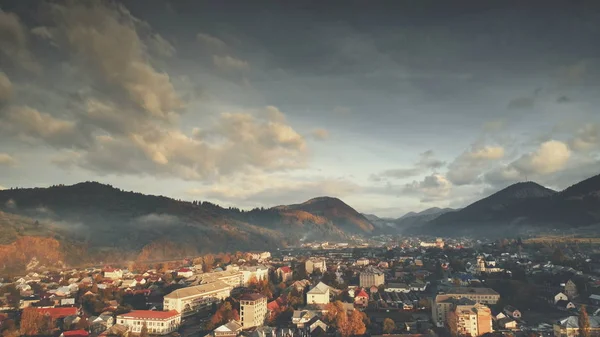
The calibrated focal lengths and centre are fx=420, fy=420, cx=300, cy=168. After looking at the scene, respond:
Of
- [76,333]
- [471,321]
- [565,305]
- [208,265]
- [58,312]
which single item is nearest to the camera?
[76,333]

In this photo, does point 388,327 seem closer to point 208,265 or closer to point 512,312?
point 512,312

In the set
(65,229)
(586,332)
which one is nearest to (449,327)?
(586,332)

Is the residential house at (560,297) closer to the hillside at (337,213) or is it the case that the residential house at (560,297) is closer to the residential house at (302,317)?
the residential house at (302,317)

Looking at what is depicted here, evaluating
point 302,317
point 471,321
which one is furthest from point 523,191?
point 302,317

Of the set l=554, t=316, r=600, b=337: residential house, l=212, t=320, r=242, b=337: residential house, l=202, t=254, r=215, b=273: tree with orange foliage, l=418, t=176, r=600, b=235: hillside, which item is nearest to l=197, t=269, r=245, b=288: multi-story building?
l=202, t=254, r=215, b=273: tree with orange foliage

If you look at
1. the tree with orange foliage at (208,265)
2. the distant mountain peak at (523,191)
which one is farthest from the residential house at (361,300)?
the distant mountain peak at (523,191)

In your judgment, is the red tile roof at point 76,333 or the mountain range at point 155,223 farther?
the mountain range at point 155,223

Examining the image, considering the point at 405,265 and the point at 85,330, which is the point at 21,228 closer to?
the point at 85,330
